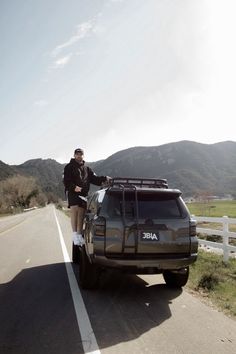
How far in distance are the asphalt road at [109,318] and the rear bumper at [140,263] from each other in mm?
567

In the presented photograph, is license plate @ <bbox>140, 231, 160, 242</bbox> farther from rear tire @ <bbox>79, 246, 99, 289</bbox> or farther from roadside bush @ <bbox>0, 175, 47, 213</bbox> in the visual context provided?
roadside bush @ <bbox>0, 175, 47, 213</bbox>

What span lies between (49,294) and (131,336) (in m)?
2.71

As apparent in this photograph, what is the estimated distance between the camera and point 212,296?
7.46 meters

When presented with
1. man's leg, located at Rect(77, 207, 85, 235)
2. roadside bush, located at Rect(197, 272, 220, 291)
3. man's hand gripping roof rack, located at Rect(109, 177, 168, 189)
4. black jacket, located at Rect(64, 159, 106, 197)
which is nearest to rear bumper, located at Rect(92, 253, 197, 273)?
man's hand gripping roof rack, located at Rect(109, 177, 168, 189)

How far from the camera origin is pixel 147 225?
6691 millimetres

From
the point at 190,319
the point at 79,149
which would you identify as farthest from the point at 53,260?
the point at 190,319

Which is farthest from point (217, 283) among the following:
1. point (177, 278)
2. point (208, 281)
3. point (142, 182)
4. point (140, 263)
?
point (142, 182)

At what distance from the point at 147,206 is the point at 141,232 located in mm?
488

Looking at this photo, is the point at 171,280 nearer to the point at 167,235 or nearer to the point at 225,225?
the point at 167,235

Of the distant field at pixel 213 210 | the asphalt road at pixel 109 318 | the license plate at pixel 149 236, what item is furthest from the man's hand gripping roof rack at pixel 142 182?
the distant field at pixel 213 210

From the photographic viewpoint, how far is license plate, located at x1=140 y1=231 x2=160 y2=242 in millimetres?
6656

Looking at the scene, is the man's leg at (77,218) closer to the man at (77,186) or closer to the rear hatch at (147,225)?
the man at (77,186)

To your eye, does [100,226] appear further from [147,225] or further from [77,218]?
[77,218]

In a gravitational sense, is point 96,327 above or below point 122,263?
below
